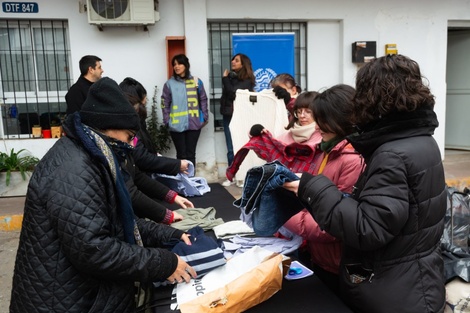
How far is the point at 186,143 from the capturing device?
6.04m

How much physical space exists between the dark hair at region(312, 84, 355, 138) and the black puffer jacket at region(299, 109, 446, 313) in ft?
1.21

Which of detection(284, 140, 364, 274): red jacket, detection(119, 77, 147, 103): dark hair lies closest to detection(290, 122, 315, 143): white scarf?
detection(284, 140, 364, 274): red jacket

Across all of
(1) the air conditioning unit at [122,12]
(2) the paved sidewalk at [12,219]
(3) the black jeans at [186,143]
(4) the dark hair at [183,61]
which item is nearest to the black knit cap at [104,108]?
(2) the paved sidewalk at [12,219]

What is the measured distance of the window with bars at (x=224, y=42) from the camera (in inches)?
253

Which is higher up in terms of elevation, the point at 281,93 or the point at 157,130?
the point at 281,93

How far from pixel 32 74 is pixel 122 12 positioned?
1568mm

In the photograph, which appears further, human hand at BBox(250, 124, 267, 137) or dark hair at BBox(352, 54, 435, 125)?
human hand at BBox(250, 124, 267, 137)

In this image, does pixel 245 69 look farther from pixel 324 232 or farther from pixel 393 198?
pixel 393 198

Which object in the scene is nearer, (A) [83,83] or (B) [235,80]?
(A) [83,83]

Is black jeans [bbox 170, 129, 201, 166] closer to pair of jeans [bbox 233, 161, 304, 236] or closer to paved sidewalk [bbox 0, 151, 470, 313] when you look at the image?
paved sidewalk [bbox 0, 151, 470, 313]

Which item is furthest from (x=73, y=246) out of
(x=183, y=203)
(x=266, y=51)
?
(x=266, y=51)

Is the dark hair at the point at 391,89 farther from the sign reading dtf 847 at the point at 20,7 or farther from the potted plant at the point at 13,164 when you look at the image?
the sign reading dtf 847 at the point at 20,7

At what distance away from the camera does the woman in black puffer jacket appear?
1.38 metres

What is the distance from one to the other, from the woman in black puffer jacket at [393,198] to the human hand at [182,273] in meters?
0.56
